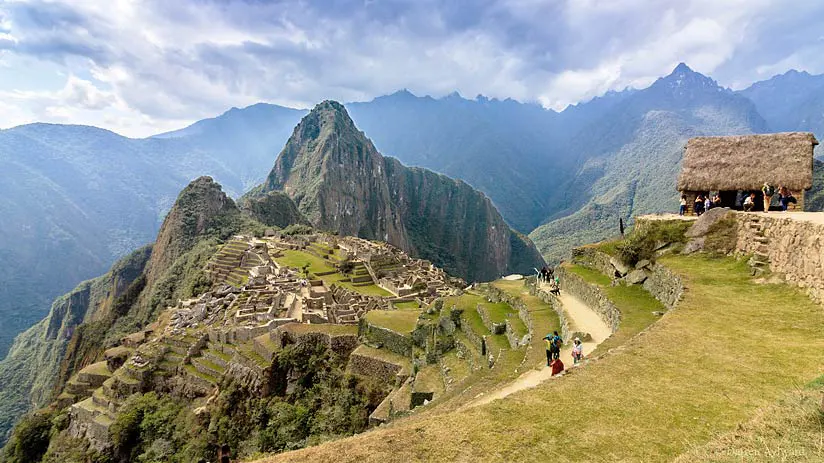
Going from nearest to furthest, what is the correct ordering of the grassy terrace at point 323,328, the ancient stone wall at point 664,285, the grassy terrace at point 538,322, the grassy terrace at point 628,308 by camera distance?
the grassy terrace at point 628,308
the ancient stone wall at point 664,285
the grassy terrace at point 538,322
the grassy terrace at point 323,328

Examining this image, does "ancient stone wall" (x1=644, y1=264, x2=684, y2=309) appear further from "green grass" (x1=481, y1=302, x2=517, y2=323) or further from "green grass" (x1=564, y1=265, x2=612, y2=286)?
"green grass" (x1=481, y1=302, x2=517, y2=323)

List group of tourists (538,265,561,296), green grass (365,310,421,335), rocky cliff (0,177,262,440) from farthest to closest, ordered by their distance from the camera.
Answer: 1. rocky cliff (0,177,262,440)
2. green grass (365,310,421,335)
3. group of tourists (538,265,561,296)

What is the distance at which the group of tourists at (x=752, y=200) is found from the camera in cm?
1427

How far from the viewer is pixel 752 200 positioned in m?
15.6

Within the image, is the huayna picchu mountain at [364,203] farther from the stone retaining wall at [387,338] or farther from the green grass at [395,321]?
the stone retaining wall at [387,338]

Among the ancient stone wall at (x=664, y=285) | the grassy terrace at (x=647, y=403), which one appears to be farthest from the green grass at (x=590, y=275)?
the grassy terrace at (x=647, y=403)

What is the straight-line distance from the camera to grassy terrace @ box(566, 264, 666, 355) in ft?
32.4

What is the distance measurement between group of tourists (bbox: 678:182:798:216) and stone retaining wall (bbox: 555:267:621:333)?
493cm

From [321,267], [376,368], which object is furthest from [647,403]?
[321,267]

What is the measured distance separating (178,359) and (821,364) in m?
28.7

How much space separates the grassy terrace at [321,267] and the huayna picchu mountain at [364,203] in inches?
2779

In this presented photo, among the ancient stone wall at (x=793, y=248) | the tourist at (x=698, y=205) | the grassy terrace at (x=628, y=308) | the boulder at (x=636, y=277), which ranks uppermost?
the tourist at (x=698, y=205)

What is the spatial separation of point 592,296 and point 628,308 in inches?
147

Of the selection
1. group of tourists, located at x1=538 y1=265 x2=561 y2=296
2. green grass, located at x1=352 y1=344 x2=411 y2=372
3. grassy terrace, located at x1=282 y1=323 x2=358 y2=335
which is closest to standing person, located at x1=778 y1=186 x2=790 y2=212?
group of tourists, located at x1=538 y1=265 x2=561 y2=296
